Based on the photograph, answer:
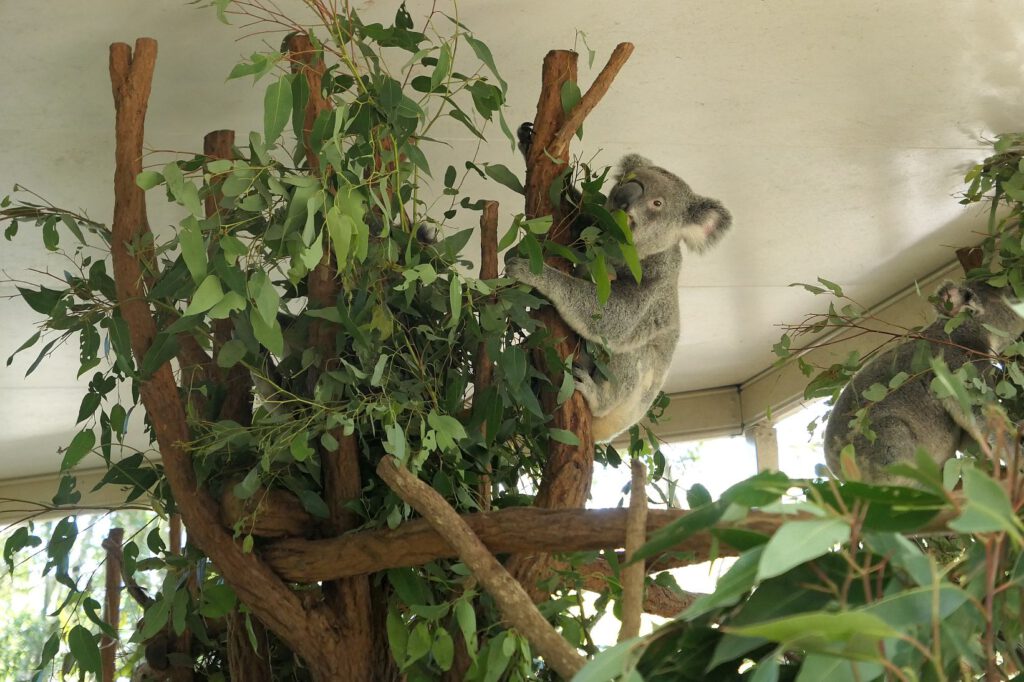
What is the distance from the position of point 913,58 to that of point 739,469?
11.5 ft

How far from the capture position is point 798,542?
73 centimetres

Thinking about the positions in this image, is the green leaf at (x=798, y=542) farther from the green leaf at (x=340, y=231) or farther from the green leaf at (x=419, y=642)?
the green leaf at (x=419, y=642)

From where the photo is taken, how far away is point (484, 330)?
2.30 meters

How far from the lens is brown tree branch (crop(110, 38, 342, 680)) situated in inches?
85.0

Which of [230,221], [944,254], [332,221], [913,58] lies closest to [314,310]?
[230,221]

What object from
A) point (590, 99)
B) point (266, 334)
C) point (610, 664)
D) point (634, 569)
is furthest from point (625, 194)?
point (610, 664)

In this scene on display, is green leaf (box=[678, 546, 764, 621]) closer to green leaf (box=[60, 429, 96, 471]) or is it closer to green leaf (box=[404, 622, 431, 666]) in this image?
green leaf (box=[404, 622, 431, 666])

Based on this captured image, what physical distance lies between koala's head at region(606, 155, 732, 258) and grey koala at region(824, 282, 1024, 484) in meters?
0.78

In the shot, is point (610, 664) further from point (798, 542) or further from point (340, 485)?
point (340, 485)

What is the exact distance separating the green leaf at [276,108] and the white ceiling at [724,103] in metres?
0.92

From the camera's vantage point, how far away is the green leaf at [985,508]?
2.34 ft

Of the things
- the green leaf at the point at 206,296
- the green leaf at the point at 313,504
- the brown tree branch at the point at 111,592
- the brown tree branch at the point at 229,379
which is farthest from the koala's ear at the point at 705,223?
the brown tree branch at the point at 111,592

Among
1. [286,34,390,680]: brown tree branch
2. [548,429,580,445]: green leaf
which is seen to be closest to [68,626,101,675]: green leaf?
[286,34,390,680]: brown tree branch

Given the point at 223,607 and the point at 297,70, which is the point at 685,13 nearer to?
the point at 297,70
